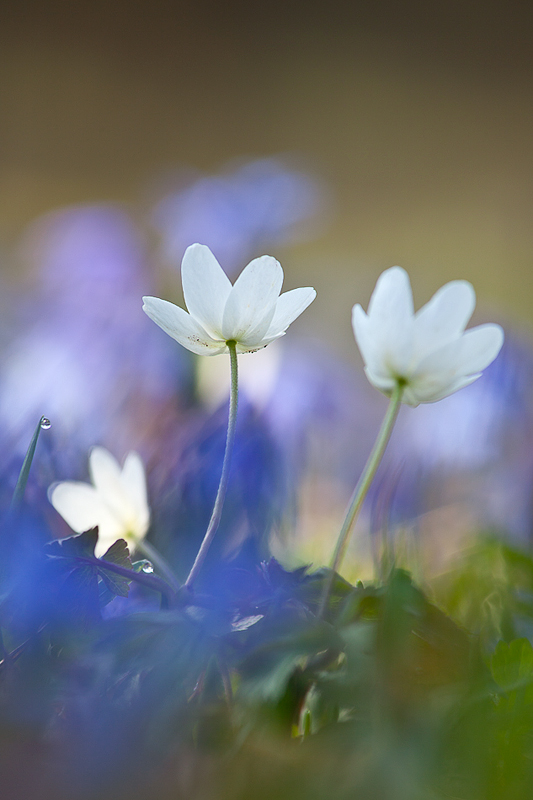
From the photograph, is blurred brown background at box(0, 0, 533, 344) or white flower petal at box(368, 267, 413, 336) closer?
white flower petal at box(368, 267, 413, 336)

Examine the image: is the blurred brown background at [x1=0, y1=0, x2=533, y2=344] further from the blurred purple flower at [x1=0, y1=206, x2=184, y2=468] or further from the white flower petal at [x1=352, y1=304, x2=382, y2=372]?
the white flower petal at [x1=352, y1=304, x2=382, y2=372]

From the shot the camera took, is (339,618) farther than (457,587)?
No

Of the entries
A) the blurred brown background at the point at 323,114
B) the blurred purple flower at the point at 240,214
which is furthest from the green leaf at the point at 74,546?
the blurred brown background at the point at 323,114

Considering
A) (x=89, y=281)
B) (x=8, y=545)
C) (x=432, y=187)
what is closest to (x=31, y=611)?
(x=8, y=545)

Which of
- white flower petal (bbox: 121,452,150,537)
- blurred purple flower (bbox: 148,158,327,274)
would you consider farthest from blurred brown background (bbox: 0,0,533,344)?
white flower petal (bbox: 121,452,150,537)

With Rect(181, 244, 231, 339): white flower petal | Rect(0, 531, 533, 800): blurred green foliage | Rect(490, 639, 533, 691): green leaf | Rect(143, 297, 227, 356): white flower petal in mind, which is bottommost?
Rect(490, 639, 533, 691): green leaf

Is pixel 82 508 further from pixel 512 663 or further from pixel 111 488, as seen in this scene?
pixel 512 663

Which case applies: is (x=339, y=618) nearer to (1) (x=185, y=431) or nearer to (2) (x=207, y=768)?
(2) (x=207, y=768)

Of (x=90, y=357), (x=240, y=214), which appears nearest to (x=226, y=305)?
(x=90, y=357)

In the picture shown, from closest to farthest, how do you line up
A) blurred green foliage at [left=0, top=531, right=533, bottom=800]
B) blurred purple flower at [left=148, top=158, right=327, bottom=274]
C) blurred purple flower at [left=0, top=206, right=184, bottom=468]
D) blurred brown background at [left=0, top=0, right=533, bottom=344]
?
1. blurred green foliage at [left=0, top=531, right=533, bottom=800]
2. blurred purple flower at [left=0, top=206, right=184, bottom=468]
3. blurred purple flower at [left=148, top=158, right=327, bottom=274]
4. blurred brown background at [left=0, top=0, right=533, bottom=344]
